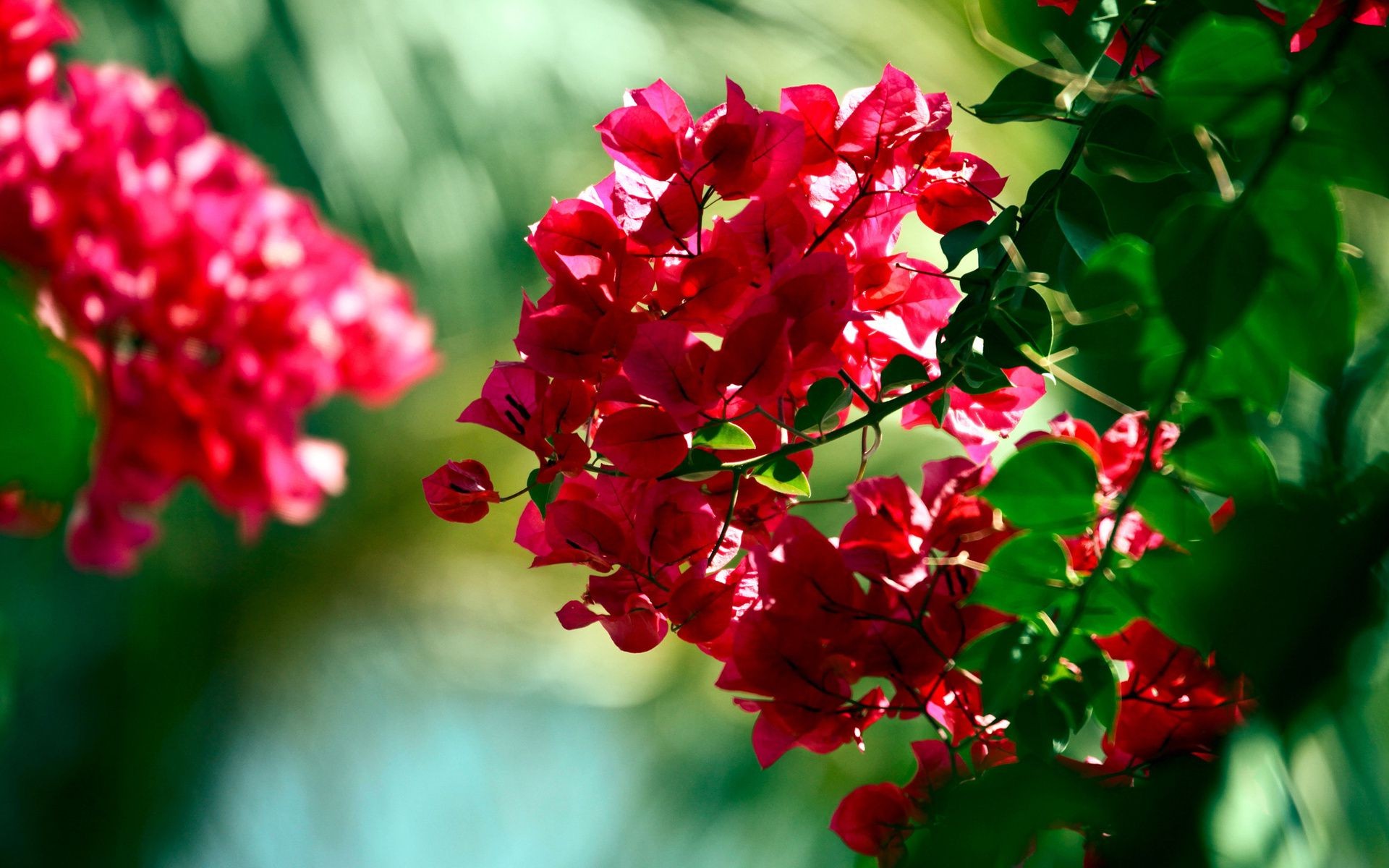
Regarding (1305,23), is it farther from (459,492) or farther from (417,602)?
(417,602)

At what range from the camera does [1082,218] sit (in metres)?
0.26

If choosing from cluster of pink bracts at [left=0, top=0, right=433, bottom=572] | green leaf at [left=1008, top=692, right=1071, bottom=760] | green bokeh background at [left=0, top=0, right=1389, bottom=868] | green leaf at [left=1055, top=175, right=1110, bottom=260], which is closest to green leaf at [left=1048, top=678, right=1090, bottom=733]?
green leaf at [left=1008, top=692, right=1071, bottom=760]

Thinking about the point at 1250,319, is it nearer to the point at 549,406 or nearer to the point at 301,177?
the point at 549,406

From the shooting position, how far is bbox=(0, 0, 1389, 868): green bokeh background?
4.12 feet

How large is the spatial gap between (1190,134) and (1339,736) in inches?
7.6

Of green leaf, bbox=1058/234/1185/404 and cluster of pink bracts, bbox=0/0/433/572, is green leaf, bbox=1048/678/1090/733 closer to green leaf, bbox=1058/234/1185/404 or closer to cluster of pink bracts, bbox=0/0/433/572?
green leaf, bbox=1058/234/1185/404

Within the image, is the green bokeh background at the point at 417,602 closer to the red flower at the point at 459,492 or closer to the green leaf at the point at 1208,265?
the red flower at the point at 459,492

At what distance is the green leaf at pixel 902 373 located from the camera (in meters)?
0.27

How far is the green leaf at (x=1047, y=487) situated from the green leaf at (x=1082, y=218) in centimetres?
6

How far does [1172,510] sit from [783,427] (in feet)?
0.29

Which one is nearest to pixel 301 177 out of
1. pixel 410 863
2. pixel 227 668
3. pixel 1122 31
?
pixel 227 668

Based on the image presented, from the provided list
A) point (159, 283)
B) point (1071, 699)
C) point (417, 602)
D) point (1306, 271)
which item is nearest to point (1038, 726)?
point (1071, 699)

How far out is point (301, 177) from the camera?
1353 mm

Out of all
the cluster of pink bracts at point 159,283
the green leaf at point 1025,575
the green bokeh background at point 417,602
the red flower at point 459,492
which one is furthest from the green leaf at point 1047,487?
the green bokeh background at point 417,602
